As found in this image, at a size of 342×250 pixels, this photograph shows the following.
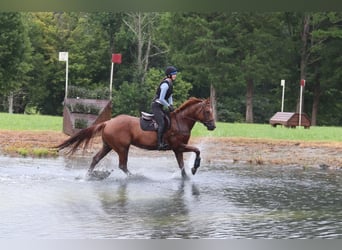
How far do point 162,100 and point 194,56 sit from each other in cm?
2829

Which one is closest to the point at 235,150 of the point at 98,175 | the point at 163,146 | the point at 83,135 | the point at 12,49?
the point at 163,146

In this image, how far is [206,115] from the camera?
1032 centimetres

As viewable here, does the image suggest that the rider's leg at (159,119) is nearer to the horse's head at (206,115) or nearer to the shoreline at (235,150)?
the horse's head at (206,115)

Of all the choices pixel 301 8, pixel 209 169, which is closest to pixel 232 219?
pixel 301 8

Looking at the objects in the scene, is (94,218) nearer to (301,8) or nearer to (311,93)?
(301,8)

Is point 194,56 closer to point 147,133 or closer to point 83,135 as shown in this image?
point 83,135

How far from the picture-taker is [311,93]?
131 feet

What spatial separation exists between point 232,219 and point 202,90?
121 ft

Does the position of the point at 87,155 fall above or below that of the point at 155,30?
below

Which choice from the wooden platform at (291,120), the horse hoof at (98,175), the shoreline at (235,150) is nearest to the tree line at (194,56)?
the wooden platform at (291,120)

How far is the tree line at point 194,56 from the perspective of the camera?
37500 millimetres

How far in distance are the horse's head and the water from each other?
88cm

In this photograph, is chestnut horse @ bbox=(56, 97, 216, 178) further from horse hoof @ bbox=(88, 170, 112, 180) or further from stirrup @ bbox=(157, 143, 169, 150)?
horse hoof @ bbox=(88, 170, 112, 180)

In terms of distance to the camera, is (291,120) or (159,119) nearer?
(159,119)
